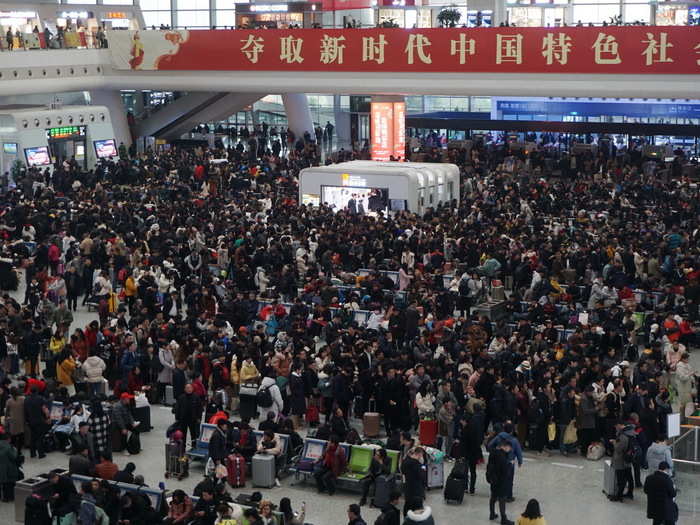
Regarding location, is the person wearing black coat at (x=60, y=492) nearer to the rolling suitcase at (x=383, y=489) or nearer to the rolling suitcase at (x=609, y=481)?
the rolling suitcase at (x=383, y=489)

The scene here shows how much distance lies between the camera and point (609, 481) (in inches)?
593

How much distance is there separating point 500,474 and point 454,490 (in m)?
0.87

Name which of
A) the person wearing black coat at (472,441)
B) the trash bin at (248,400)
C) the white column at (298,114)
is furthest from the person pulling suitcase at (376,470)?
the white column at (298,114)

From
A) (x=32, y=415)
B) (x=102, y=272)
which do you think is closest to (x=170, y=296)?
(x=102, y=272)

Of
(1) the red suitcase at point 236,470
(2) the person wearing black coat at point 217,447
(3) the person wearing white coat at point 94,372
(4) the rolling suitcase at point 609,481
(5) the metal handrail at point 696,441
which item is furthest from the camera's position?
(3) the person wearing white coat at point 94,372

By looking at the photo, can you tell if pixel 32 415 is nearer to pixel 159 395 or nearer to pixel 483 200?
pixel 159 395

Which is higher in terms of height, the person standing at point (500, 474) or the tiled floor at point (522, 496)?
the person standing at point (500, 474)

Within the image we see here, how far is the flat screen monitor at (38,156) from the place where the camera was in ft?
130

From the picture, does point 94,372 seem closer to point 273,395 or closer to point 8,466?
point 273,395

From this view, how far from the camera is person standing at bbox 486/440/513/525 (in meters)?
14.2

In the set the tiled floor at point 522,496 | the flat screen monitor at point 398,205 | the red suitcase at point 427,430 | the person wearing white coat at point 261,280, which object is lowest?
Result: the tiled floor at point 522,496

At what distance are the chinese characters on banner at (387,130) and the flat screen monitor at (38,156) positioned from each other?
10712mm

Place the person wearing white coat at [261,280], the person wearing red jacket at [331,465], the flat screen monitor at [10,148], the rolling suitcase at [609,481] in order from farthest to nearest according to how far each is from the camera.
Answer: the flat screen monitor at [10,148]
the person wearing white coat at [261,280]
the person wearing red jacket at [331,465]
the rolling suitcase at [609,481]

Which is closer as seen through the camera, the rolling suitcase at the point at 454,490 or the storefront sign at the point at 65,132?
the rolling suitcase at the point at 454,490
